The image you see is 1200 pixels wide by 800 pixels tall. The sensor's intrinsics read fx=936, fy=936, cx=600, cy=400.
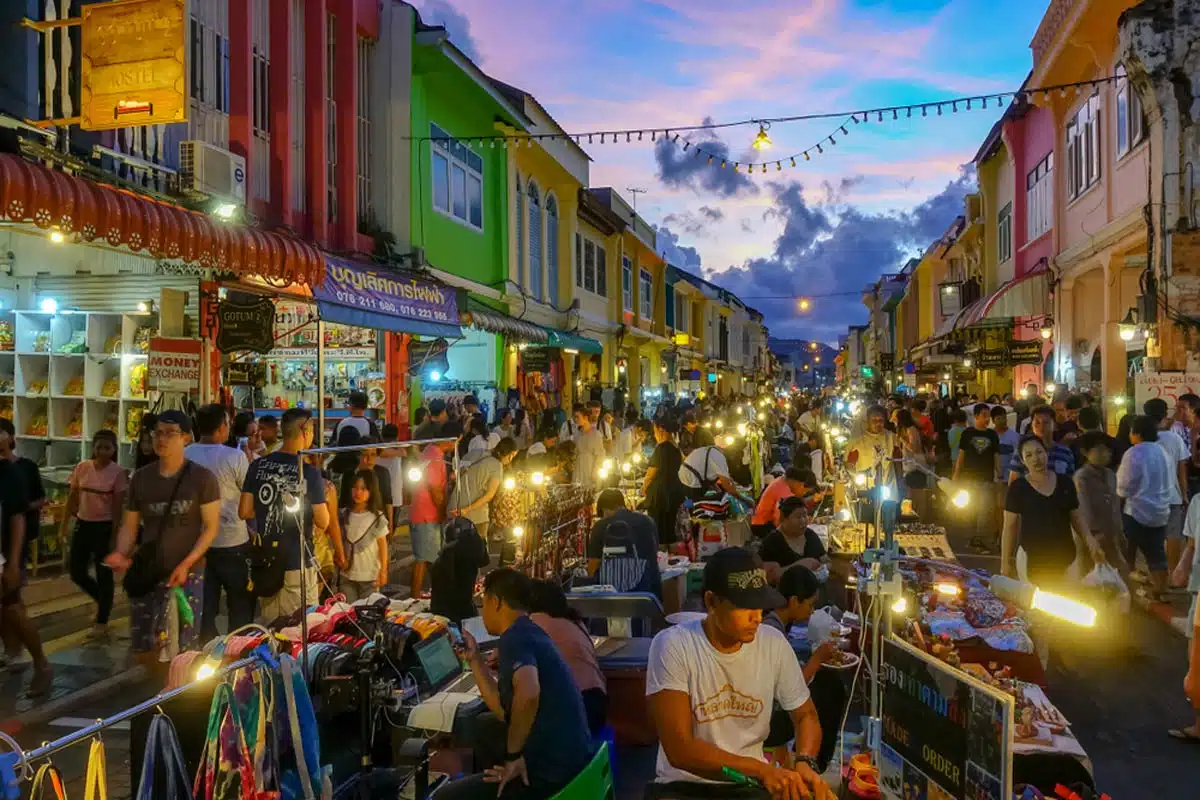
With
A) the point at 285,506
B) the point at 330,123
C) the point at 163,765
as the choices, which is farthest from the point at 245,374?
the point at 163,765

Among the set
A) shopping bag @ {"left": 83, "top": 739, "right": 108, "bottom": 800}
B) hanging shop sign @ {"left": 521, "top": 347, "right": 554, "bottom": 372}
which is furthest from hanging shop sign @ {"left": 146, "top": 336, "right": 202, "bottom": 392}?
hanging shop sign @ {"left": 521, "top": 347, "right": 554, "bottom": 372}

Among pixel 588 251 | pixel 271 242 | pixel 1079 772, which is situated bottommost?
pixel 1079 772

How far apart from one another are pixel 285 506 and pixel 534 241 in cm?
1826

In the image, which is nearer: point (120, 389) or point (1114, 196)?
point (120, 389)

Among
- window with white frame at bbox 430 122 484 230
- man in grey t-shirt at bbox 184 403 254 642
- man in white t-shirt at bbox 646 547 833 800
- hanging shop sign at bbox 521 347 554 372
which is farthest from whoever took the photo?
hanging shop sign at bbox 521 347 554 372

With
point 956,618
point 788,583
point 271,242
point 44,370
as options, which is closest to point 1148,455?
point 956,618

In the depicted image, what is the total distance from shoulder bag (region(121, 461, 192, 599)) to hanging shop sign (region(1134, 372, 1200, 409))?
12.3m

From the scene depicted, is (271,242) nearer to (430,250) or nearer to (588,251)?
(430,250)

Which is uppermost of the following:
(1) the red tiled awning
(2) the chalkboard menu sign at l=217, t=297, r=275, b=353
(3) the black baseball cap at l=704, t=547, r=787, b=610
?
(1) the red tiled awning

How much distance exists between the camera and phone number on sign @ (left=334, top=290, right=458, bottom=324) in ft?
39.3

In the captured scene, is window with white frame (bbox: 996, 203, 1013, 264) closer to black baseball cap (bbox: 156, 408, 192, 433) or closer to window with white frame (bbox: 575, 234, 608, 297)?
window with white frame (bbox: 575, 234, 608, 297)

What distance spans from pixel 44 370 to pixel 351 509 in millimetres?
6053

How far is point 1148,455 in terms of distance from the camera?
367 inches

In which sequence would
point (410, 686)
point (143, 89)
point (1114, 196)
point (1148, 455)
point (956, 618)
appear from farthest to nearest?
point (1114, 196)
point (1148, 455)
point (143, 89)
point (956, 618)
point (410, 686)
